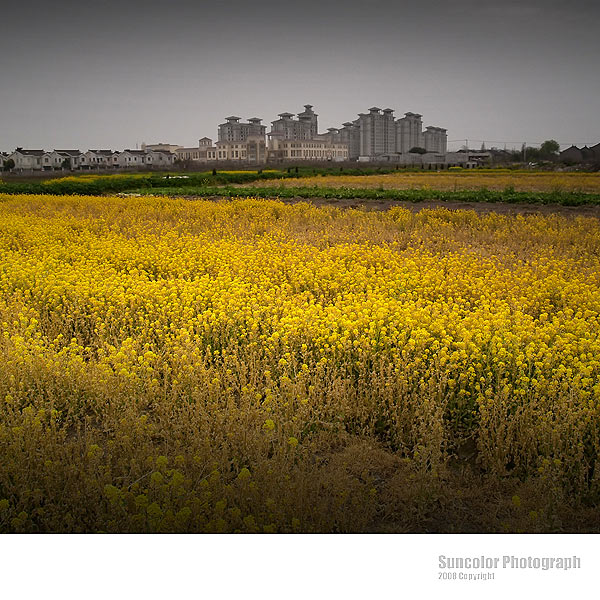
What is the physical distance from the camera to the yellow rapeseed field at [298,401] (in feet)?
11.0

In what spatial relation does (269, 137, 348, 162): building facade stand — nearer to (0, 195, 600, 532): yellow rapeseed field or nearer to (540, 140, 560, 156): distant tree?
(0, 195, 600, 532): yellow rapeseed field

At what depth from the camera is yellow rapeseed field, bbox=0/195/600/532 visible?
3340 millimetres

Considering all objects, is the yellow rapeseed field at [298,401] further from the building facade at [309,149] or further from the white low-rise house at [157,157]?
the white low-rise house at [157,157]

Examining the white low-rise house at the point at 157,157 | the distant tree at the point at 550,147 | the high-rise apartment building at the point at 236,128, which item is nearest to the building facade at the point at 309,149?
the high-rise apartment building at the point at 236,128

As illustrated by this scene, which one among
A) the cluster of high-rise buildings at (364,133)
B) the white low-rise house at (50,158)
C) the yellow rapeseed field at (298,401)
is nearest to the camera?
the yellow rapeseed field at (298,401)

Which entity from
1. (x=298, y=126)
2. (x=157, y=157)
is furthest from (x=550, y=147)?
(x=157, y=157)

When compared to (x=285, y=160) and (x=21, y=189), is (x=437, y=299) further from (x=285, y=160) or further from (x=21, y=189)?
(x=21, y=189)

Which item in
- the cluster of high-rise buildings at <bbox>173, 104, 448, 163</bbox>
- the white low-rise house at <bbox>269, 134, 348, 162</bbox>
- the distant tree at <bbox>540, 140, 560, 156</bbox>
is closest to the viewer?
the distant tree at <bbox>540, 140, 560, 156</bbox>

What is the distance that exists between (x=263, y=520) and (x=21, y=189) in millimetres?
Result: 26284

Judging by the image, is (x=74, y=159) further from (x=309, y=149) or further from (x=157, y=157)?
(x=157, y=157)

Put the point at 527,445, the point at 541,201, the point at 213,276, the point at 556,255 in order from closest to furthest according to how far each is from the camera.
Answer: the point at 527,445 → the point at 213,276 → the point at 556,255 → the point at 541,201

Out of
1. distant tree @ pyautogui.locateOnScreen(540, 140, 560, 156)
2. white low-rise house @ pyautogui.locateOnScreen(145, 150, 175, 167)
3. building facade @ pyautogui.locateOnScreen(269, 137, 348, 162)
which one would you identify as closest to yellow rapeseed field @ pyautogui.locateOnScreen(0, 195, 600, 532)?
distant tree @ pyautogui.locateOnScreen(540, 140, 560, 156)
